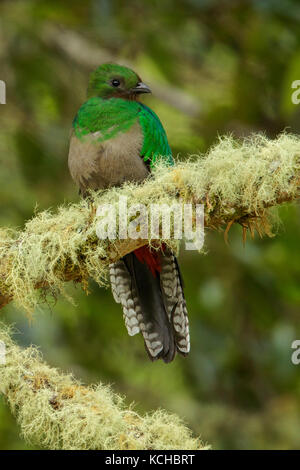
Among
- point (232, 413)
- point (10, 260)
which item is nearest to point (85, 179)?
point (10, 260)

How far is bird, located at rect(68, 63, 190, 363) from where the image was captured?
394 centimetres

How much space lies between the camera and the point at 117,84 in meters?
4.40

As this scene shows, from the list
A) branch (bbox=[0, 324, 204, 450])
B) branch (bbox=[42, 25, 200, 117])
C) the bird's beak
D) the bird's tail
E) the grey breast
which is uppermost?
branch (bbox=[42, 25, 200, 117])

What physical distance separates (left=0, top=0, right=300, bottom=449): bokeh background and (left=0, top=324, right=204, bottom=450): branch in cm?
203

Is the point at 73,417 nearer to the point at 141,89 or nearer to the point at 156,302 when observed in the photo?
the point at 156,302

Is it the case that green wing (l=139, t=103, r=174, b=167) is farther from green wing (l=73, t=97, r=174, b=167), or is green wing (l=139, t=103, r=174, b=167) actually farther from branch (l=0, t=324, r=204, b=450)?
branch (l=0, t=324, r=204, b=450)

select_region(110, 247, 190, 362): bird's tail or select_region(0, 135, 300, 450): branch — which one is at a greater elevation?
select_region(110, 247, 190, 362): bird's tail

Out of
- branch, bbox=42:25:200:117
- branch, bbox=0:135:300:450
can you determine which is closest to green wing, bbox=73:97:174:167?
branch, bbox=0:135:300:450

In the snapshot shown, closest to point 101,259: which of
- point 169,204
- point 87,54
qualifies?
point 169,204

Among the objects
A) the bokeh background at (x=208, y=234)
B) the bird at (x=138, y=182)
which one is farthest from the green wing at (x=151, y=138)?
the bokeh background at (x=208, y=234)

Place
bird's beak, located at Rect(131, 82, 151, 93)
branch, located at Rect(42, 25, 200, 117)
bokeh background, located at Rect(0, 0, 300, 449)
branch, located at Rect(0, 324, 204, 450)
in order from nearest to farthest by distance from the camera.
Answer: branch, located at Rect(0, 324, 204, 450) → bird's beak, located at Rect(131, 82, 151, 93) → bokeh background, located at Rect(0, 0, 300, 449) → branch, located at Rect(42, 25, 200, 117)

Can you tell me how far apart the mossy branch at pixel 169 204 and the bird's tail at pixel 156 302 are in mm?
856

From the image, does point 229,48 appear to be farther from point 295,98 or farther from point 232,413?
point 232,413
